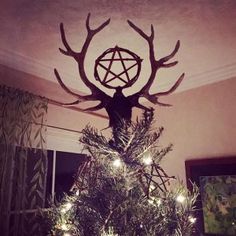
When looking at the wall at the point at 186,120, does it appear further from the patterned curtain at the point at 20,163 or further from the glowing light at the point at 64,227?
the glowing light at the point at 64,227

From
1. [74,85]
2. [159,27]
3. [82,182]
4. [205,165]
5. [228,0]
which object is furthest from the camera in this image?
[74,85]

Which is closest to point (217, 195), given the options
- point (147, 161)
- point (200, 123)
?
point (200, 123)

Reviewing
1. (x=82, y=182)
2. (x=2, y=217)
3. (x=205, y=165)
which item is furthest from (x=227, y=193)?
(x=2, y=217)

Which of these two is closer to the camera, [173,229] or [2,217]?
[173,229]

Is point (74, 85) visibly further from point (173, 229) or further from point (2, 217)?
point (173, 229)

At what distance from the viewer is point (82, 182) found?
1085 millimetres

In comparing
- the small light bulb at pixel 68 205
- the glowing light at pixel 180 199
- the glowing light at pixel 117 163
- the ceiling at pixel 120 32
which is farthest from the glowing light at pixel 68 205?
the ceiling at pixel 120 32

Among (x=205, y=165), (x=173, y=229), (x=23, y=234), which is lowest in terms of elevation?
(x=23, y=234)

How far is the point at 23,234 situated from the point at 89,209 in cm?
121

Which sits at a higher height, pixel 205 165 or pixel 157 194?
pixel 205 165

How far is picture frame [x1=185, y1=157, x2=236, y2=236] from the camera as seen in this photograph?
87.1 inches

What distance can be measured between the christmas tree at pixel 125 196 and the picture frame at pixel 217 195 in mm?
1240

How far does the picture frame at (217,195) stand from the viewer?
2213 millimetres

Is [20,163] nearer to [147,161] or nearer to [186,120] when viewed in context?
[147,161]
